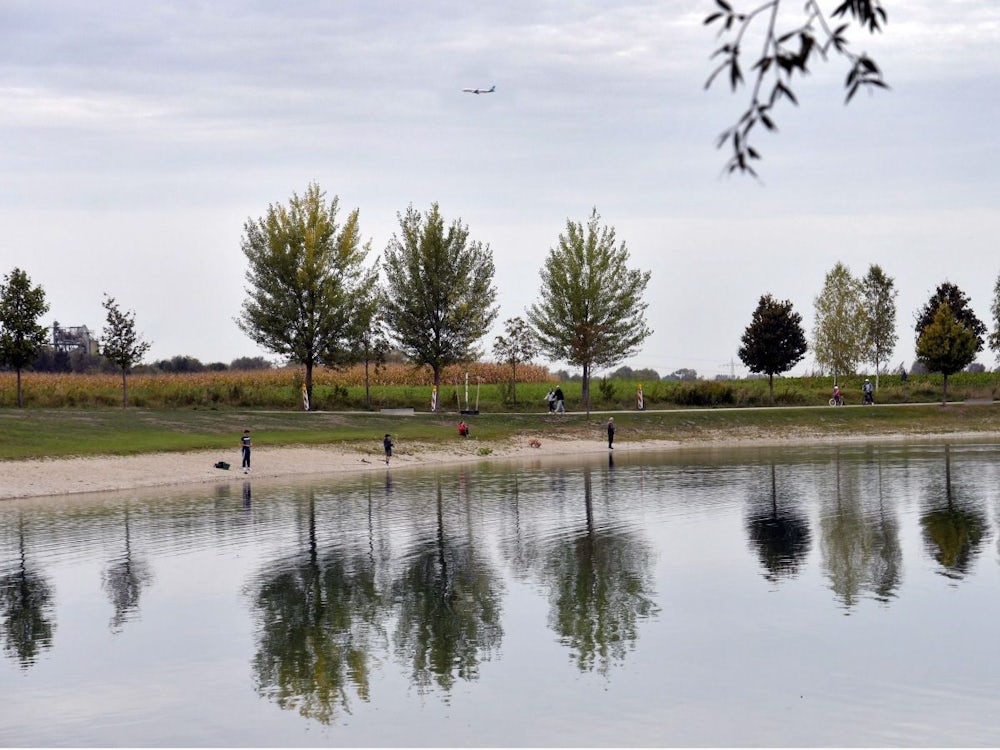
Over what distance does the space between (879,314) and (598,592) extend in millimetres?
85663

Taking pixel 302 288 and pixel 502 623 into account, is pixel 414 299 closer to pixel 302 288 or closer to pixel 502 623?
pixel 302 288

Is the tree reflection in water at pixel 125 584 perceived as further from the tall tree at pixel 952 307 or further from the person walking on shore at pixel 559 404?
the tall tree at pixel 952 307

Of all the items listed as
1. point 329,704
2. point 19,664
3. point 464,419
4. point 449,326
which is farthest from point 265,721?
point 449,326

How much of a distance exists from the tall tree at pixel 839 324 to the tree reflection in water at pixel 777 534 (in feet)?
198

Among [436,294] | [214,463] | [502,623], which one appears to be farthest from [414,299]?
[502,623]

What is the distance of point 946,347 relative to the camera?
90.1m

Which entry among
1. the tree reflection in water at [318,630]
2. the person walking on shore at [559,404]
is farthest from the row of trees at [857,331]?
the tree reflection in water at [318,630]

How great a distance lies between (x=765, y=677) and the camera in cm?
1766

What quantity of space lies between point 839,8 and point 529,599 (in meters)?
16.6

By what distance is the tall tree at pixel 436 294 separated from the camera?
271 feet

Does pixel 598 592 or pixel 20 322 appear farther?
pixel 20 322

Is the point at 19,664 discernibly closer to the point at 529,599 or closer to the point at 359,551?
the point at 529,599

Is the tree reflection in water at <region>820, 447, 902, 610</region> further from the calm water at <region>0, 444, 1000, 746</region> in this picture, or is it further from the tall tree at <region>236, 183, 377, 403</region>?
the tall tree at <region>236, 183, 377, 403</region>

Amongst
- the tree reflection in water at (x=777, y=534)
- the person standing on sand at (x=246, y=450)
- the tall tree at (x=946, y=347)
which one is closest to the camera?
the tree reflection in water at (x=777, y=534)
